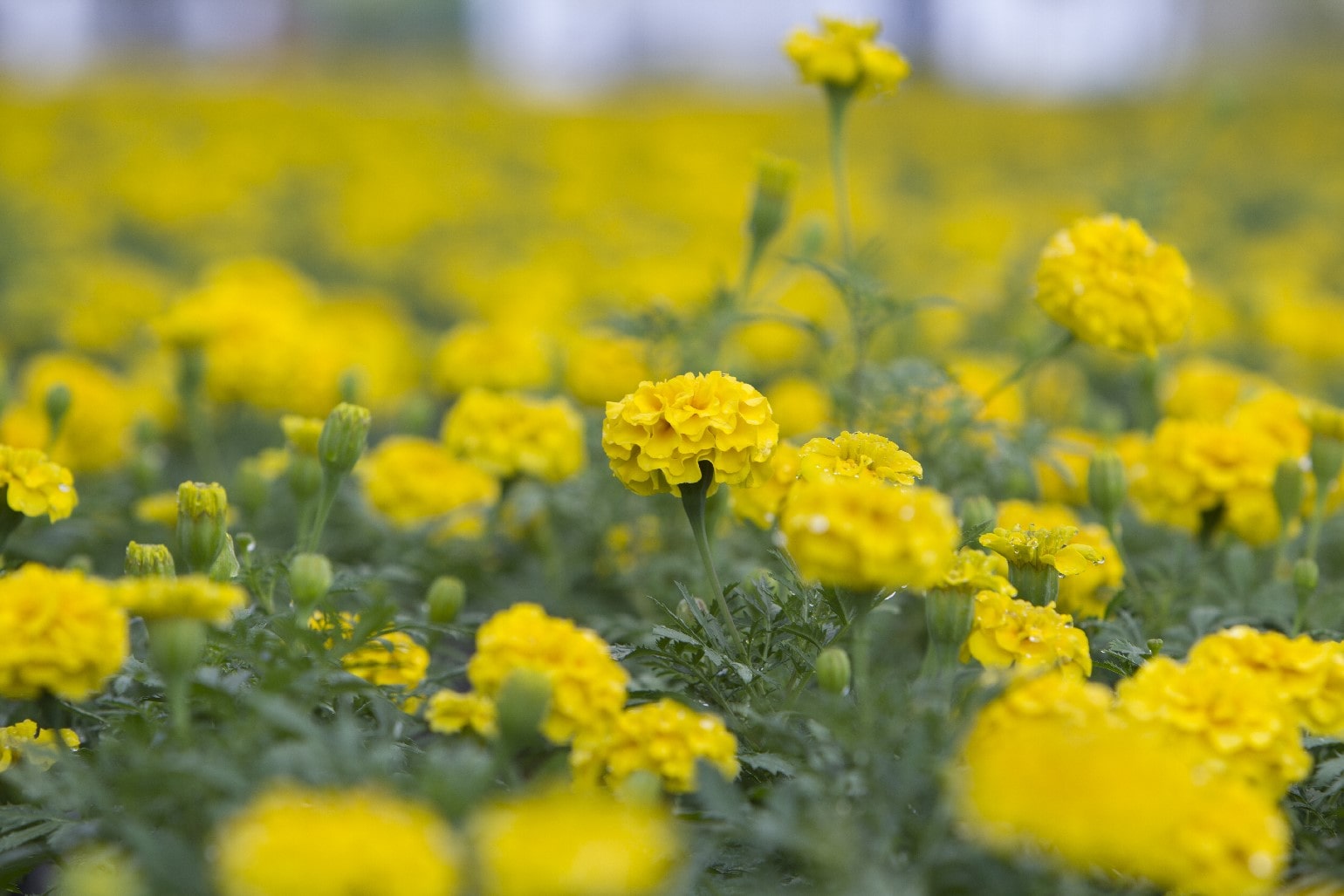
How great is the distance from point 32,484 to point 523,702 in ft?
1.99

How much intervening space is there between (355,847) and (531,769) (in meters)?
0.57

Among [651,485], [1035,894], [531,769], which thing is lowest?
[531,769]

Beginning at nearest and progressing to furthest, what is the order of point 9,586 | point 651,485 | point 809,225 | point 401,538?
point 9,586 → point 651,485 → point 401,538 → point 809,225

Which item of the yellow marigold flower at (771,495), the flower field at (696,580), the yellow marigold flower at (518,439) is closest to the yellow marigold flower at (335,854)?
the flower field at (696,580)

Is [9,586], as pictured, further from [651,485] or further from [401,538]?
[401,538]

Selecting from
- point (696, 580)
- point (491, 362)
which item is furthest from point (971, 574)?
point (491, 362)

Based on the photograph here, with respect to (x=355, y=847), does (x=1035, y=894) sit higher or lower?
lower

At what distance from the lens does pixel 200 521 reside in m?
1.14

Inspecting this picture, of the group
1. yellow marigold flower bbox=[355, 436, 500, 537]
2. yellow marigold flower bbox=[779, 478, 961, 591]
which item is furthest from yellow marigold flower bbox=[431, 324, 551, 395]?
yellow marigold flower bbox=[779, 478, 961, 591]

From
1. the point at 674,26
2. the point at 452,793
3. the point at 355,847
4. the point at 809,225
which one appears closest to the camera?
the point at 355,847

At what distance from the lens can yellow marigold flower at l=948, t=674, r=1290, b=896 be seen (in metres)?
0.66

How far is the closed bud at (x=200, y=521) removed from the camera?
44.8 inches

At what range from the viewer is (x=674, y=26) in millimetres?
17953

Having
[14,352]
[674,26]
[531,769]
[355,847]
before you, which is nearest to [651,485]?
[531,769]
